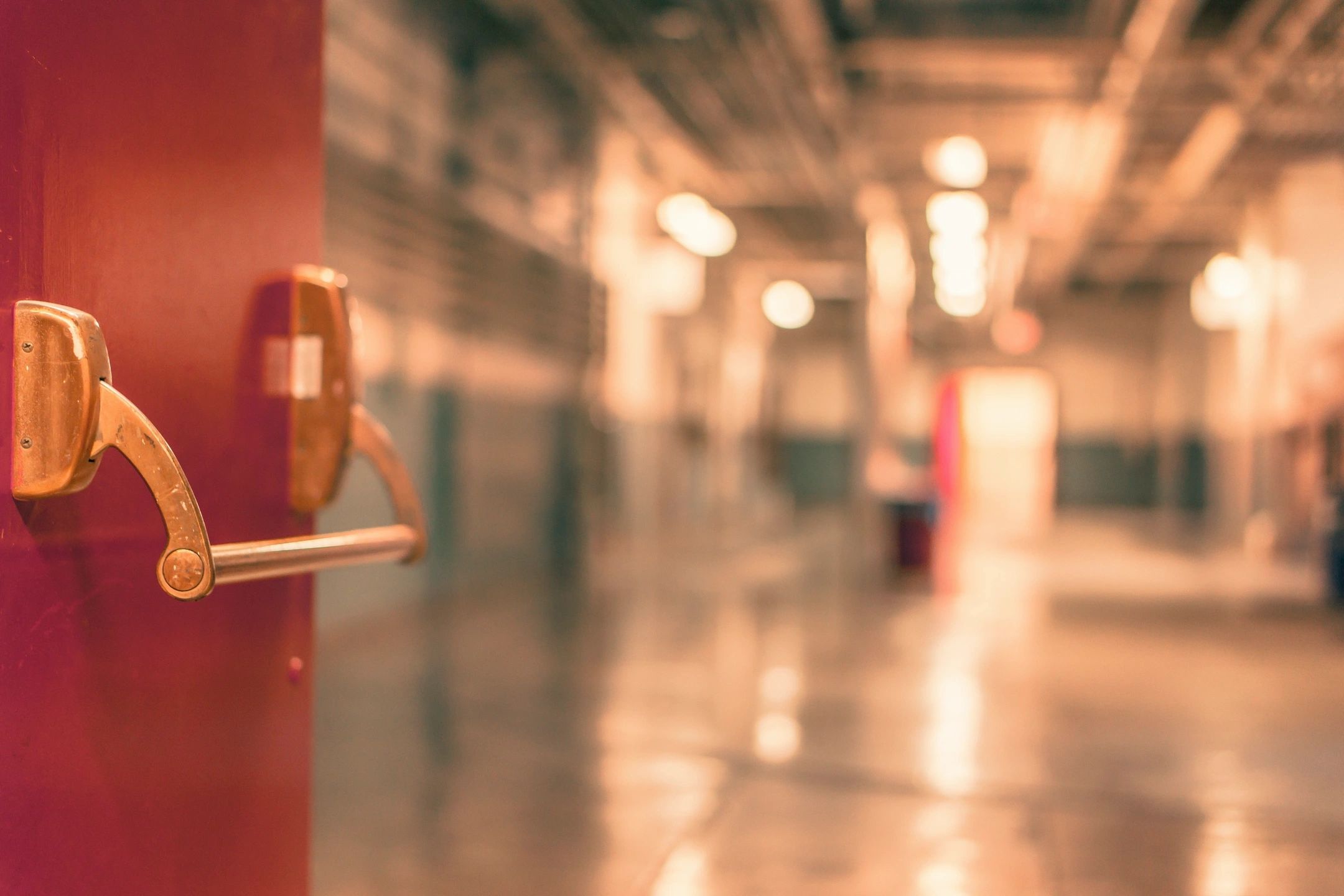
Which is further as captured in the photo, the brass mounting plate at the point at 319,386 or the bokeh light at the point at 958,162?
the bokeh light at the point at 958,162

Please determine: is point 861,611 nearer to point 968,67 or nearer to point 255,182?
point 968,67

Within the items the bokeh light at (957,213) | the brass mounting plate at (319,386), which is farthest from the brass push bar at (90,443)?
the bokeh light at (957,213)

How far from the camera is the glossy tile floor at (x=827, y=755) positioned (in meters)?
3.09

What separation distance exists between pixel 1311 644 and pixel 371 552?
6.82 meters

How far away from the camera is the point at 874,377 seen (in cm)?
1220

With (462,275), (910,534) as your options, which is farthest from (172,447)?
(910,534)

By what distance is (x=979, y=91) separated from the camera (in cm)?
986

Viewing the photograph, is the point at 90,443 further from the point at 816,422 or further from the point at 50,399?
the point at 816,422

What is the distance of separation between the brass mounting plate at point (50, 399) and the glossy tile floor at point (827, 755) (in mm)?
1918

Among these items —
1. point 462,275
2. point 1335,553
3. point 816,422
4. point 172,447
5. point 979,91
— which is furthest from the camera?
point 816,422

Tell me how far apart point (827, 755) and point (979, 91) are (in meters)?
6.98

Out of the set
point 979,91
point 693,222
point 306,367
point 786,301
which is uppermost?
point 979,91

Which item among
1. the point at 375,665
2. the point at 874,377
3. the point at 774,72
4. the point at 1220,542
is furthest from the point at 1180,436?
the point at 375,665

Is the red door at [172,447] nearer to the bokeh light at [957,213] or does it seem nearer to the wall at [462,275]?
the wall at [462,275]
